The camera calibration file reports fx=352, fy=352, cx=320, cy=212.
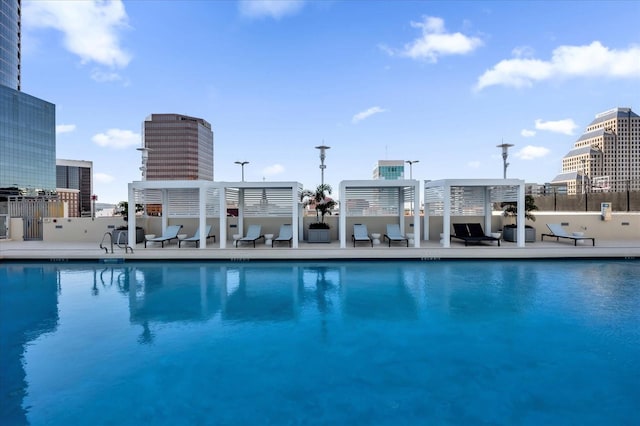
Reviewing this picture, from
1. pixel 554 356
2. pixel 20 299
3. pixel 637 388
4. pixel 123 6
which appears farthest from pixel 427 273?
pixel 123 6

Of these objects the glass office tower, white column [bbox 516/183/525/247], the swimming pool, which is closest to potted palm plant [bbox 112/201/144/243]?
the swimming pool

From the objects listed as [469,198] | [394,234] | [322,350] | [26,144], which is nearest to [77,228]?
[394,234]

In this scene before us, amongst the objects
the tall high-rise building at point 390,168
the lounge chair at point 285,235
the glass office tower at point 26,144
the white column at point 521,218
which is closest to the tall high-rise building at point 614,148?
the tall high-rise building at point 390,168

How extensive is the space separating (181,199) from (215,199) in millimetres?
1711

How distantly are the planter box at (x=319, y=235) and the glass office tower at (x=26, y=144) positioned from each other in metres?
77.5

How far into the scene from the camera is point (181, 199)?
14.2m

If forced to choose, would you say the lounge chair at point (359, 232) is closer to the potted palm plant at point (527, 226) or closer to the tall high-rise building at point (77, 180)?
the potted palm plant at point (527, 226)

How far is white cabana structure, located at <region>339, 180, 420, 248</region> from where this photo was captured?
41.6ft

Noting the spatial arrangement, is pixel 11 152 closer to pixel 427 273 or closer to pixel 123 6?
pixel 123 6

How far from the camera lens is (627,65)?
20578 mm

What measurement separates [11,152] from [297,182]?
7891 centimetres

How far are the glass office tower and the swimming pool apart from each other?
3033 inches

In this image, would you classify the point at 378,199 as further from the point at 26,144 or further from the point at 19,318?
the point at 26,144

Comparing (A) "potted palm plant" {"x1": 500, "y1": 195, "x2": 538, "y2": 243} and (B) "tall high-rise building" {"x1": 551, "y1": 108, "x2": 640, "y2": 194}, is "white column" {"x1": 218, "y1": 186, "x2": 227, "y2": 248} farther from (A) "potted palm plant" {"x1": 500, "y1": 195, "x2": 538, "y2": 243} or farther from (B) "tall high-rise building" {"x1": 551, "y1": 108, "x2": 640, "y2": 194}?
(B) "tall high-rise building" {"x1": 551, "y1": 108, "x2": 640, "y2": 194}
